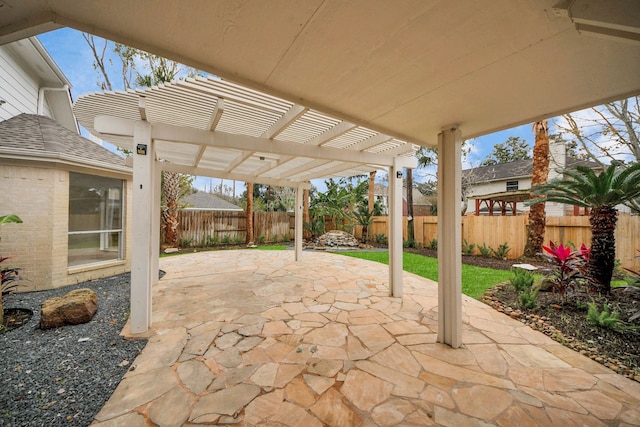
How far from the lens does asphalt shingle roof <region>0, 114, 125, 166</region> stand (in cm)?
456

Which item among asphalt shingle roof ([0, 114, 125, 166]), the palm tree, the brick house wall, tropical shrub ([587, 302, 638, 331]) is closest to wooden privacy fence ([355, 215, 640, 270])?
the palm tree

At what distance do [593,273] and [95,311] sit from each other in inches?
316

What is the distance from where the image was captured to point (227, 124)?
4000 mm

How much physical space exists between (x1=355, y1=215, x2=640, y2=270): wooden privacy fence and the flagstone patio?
5058 millimetres

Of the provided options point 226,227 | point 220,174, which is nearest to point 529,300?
point 220,174

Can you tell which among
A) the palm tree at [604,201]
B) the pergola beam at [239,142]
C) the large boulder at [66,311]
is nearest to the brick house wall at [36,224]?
the large boulder at [66,311]

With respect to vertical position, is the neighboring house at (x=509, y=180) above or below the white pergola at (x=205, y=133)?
above

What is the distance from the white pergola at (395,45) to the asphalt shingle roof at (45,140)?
5.17 meters

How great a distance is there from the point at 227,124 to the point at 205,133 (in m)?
0.49

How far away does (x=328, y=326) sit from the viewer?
340cm

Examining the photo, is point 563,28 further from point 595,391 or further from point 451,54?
point 595,391

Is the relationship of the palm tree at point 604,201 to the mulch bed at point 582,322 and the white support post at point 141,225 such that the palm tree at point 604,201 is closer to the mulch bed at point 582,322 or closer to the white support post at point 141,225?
the mulch bed at point 582,322

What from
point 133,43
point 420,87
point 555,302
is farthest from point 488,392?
point 133,43

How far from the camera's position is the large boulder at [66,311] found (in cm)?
313
